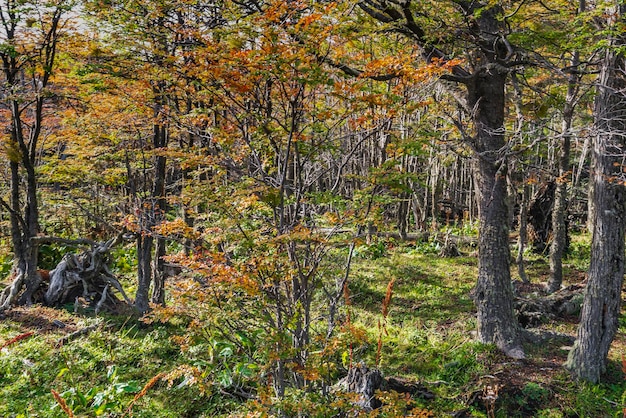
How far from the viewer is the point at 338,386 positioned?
5.07 m

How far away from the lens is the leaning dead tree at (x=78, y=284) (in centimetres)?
815

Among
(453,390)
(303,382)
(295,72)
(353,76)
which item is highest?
(353,76)

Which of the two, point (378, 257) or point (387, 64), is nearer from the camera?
point (387, 64)

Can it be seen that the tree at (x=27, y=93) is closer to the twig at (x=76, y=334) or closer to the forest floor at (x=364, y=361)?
the forest floor at (x=364, y=361)

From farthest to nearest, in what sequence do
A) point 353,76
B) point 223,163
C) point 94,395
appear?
point 353,76
point 94,395
point 223,163

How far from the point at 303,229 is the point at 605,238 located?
12.8ft

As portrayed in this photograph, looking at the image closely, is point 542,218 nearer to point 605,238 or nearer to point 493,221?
point 493,221

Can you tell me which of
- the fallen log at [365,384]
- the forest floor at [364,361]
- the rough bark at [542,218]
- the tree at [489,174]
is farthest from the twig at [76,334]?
the rough bark at [542,218]

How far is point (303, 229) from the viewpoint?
11.9 ft

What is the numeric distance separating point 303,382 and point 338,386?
104 cm

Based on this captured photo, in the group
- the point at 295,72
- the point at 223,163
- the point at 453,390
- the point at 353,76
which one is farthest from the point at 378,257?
the point at 295,72

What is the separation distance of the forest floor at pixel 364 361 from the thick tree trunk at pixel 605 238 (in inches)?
16.5

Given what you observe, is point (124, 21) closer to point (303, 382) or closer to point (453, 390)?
point (303, 382)

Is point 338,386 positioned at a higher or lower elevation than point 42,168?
lower
